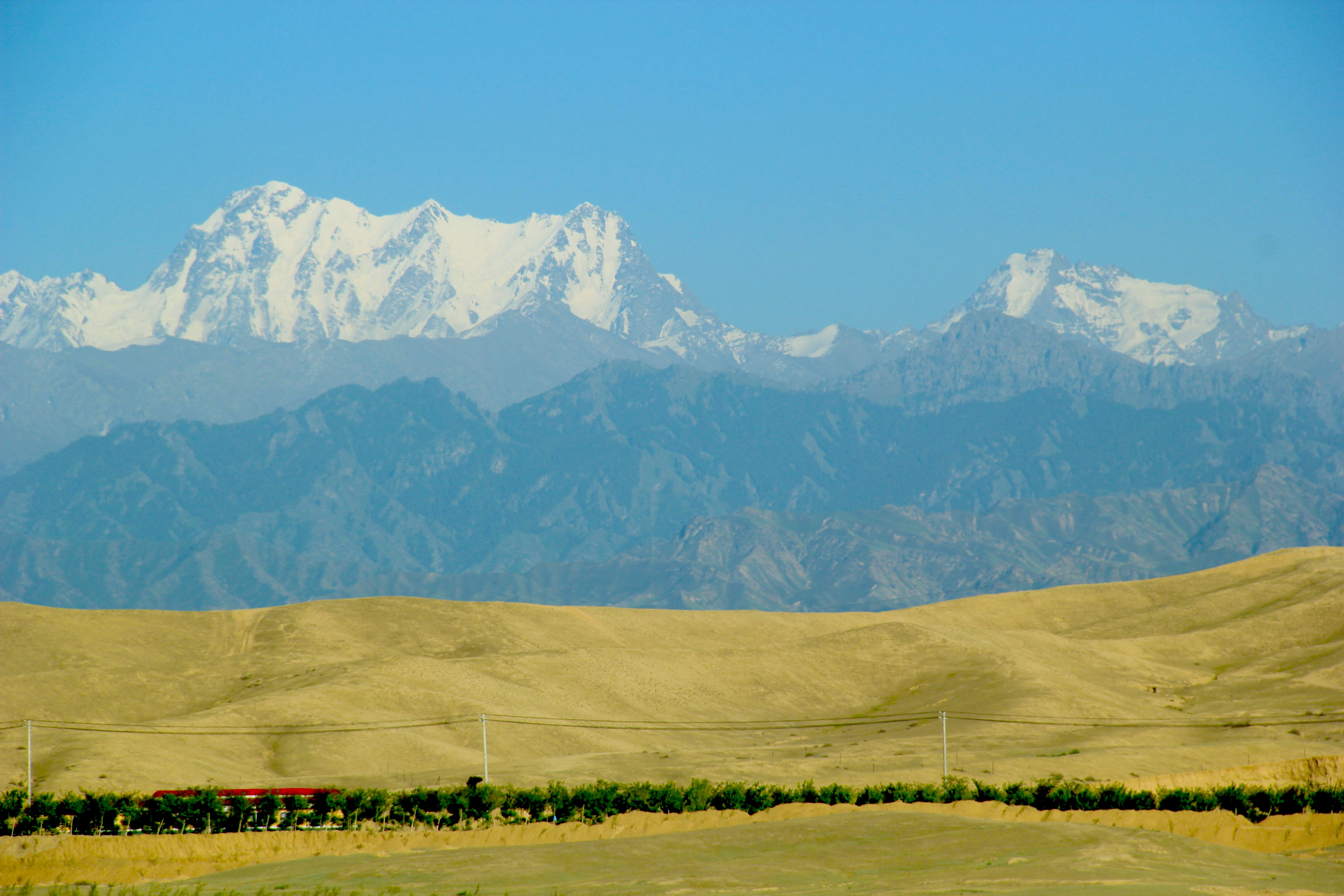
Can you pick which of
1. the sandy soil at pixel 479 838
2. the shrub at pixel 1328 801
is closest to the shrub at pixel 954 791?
the sandy soil at pixel 479 838

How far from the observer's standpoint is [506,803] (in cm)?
6450

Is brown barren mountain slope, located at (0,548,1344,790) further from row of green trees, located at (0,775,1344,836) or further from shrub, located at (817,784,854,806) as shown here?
shrub, located at (817,784,854,806)

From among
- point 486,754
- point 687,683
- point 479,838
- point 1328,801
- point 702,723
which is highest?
point 687,683

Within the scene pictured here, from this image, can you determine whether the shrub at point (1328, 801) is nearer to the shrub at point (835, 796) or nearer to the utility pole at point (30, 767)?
the shrub at point (835, 796)

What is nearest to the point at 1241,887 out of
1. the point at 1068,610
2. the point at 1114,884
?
the point at 1114,884

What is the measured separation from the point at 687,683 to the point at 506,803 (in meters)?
59.0

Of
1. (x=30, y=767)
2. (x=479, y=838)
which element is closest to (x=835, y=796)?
(x=479, y=838)

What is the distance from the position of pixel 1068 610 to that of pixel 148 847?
124 m

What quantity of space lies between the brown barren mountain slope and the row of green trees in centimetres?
1098

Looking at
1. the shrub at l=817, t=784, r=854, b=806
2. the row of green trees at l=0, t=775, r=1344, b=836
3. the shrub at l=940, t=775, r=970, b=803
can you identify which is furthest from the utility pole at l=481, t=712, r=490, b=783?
the shrub at l=940, t=775, r=970, b=803

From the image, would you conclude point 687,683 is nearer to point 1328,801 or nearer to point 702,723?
point 702,723

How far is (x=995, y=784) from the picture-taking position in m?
71.1

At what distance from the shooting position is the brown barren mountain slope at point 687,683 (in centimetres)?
8450

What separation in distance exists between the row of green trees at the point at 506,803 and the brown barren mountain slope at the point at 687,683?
11.0 m
